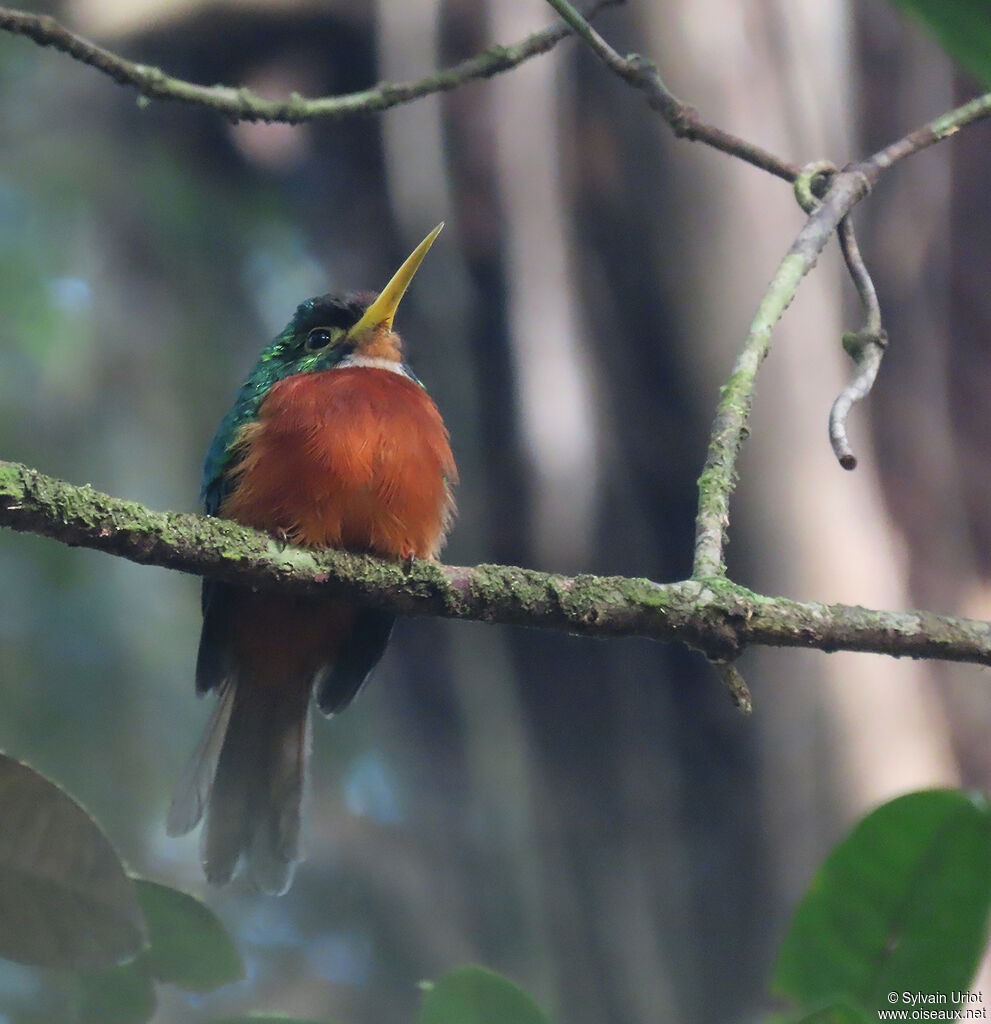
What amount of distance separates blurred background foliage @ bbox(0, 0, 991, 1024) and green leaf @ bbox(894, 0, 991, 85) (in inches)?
72.9

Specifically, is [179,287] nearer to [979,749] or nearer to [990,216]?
[990,216]

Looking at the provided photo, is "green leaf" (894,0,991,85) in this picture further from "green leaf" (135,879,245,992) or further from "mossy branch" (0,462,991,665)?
"green leaf" (135,879,245,992)

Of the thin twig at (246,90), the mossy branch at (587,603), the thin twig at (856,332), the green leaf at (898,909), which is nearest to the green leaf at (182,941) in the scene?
the mossy branch at (587,603)

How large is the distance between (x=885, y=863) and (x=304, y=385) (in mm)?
1216

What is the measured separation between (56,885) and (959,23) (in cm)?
91

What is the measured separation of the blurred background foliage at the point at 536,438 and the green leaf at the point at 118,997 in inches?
54.1

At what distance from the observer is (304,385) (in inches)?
72.1

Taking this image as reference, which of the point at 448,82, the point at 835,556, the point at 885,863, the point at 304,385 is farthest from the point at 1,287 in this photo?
the point at 885,863

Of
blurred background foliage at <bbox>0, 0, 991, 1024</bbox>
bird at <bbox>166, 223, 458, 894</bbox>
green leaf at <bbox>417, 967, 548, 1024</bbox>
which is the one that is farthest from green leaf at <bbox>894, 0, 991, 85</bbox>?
blurred background foliage at <bbox>0, 0, 991, 1024</bbox>

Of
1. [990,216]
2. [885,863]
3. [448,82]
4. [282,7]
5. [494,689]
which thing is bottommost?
[885,863]

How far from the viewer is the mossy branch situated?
1113 millimetres

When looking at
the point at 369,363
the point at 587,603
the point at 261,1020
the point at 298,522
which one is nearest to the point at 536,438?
the point at 369,363

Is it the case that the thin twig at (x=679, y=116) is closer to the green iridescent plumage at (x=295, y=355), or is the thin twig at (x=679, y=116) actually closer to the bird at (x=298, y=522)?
the bird at (x=298, y=522)

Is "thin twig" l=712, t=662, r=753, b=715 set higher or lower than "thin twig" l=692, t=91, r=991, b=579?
lower
